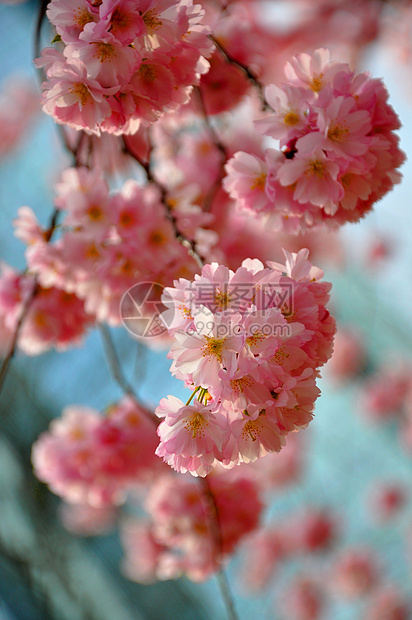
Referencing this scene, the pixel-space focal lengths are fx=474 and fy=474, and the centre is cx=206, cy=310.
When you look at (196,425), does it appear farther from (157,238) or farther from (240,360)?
(157,238)

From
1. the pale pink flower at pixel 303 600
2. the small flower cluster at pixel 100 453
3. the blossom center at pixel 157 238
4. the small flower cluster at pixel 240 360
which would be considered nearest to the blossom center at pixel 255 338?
the small flower cluster at pixel 240 360

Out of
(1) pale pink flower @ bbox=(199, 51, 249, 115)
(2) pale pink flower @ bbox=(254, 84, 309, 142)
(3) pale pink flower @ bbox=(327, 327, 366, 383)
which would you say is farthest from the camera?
(3) pale pink flower @ bbox=(327, 327, 366, 383)

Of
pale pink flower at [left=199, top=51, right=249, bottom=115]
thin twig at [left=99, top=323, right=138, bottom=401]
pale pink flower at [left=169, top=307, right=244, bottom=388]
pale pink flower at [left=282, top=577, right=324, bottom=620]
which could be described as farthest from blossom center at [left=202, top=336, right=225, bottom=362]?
pale pink flower at [left=282, top=577, right=324, bottom=620]

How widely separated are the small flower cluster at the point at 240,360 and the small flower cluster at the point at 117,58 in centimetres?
20

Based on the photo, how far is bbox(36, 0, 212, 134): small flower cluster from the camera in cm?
43

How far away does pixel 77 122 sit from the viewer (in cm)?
47

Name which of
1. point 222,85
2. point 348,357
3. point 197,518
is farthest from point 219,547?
point 348,357

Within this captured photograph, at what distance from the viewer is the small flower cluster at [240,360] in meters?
0.40

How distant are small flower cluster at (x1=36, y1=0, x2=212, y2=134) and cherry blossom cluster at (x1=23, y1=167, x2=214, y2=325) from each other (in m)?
0.23

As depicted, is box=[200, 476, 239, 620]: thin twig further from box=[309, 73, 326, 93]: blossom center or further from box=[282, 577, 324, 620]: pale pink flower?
box=[282, 577, 324, 620]: pale pink flower

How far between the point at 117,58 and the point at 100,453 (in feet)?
2.55

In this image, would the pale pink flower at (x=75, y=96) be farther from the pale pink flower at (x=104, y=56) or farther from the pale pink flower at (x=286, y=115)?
the pale pink flower at (x=286, y=115)

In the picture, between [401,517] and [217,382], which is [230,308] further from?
[401,517]

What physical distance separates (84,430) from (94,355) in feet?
4.48
